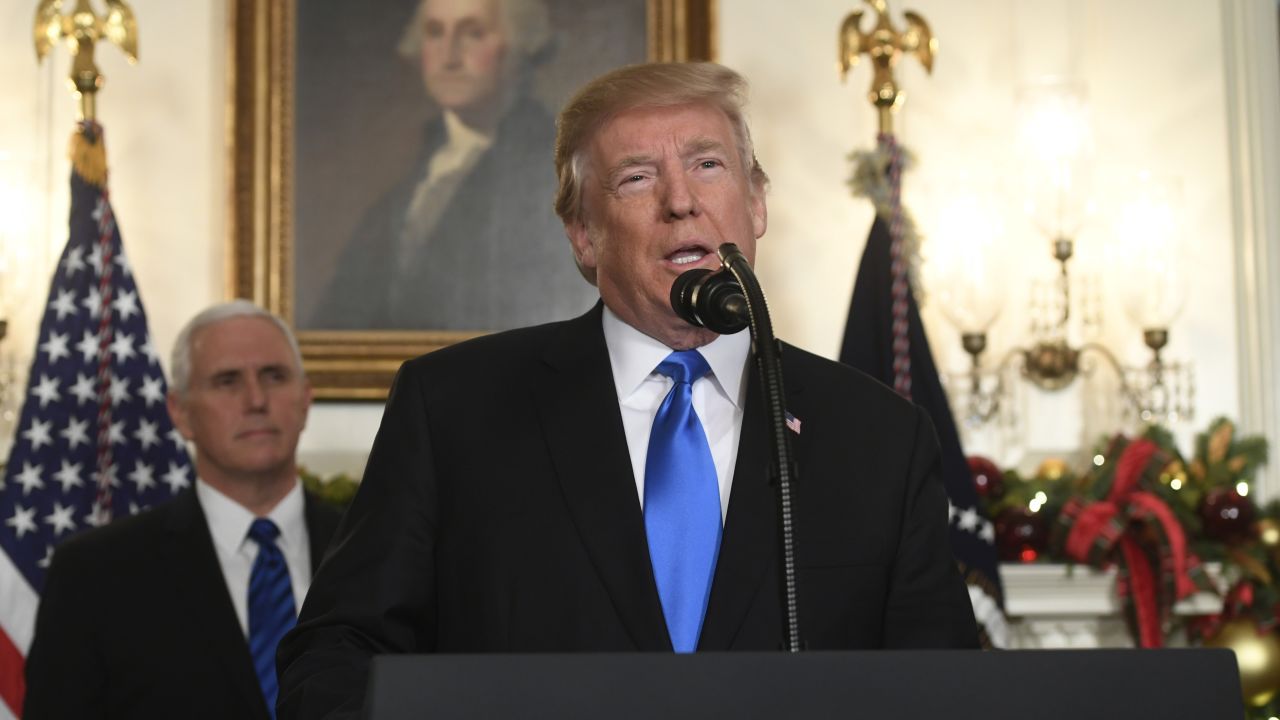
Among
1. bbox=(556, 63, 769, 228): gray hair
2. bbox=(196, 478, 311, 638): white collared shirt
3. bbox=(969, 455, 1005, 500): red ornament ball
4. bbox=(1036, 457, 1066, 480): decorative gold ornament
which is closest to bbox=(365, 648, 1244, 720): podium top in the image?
bbox=(556, 63, 769, 228): gray hair

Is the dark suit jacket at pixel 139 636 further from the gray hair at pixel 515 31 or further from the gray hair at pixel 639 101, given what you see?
the gray hair at pixel 515 31

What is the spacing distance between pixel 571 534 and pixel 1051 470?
3.17 metres

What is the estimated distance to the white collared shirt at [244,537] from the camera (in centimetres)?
359

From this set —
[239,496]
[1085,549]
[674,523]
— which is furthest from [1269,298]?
[674,523]

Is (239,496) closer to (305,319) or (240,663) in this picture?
(240,663)

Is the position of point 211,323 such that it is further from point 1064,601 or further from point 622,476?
point 1064,601

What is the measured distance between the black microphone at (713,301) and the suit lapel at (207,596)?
78.9 inches

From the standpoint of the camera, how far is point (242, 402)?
3834 millimetres

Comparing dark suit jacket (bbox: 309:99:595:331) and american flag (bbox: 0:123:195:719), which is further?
dark suit jacket (bbox: 309:99:595:331)

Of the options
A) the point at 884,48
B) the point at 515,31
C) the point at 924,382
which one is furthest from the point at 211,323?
the point at 884,48

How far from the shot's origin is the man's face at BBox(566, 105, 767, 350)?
6.84 feet

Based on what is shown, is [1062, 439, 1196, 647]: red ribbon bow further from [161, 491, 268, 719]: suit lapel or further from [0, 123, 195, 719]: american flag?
[0, 123, 195, 719]: american flag

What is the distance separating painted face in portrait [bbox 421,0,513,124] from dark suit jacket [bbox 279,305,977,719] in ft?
10.5

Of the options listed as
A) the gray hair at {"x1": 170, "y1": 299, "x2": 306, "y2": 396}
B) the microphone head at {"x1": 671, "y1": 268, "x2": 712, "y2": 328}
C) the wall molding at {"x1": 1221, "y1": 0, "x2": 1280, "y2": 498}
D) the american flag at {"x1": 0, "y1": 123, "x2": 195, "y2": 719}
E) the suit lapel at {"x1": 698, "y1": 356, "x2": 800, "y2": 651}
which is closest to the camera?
the microphone head at {"x1": 671, "y1": 268, "x2": 712, "y2": 328}
